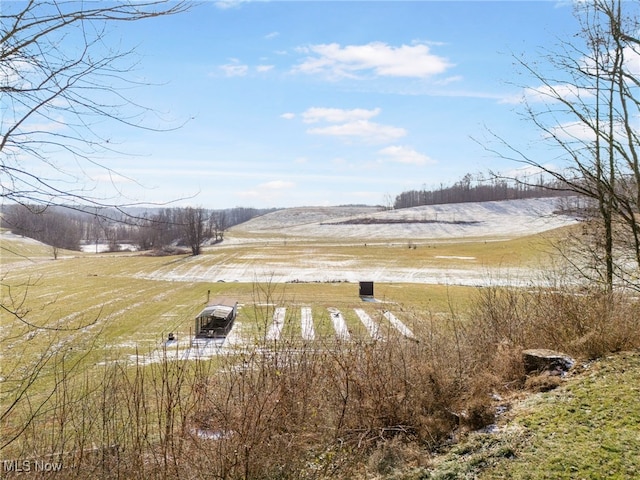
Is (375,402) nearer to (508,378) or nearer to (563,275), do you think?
(508,378)

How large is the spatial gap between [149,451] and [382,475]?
2.73 metres

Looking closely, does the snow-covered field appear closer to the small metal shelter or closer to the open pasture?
the open pasture

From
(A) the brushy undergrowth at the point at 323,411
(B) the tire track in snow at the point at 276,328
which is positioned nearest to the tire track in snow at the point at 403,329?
(A) the brushy undergrowth at the point at 323,411

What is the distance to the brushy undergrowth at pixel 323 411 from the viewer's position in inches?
177

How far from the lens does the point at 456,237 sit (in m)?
94.2

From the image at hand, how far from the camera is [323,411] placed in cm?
533

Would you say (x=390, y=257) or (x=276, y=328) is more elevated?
(x=276, y=328)

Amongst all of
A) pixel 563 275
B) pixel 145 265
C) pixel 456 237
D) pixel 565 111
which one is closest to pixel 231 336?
pixel 563 275

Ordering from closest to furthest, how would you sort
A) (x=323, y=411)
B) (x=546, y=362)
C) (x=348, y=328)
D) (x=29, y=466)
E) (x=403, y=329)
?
(x=29, y=466)
(x=323, y=411)
(x=546, y=362)
(x=348, y=328)
(x=403, y=329)

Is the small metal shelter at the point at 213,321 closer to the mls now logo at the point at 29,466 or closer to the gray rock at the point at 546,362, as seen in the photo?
the mls now logo at the point at 29,466

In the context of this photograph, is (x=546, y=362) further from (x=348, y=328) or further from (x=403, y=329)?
(x=403, y=329)

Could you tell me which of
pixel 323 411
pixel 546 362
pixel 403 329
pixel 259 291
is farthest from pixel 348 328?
pixel 259 291

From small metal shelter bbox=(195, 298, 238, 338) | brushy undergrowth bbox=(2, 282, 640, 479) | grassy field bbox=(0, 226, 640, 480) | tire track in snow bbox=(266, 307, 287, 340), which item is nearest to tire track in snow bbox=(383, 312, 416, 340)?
grassy field bbox=(0, 226, 640, 480)

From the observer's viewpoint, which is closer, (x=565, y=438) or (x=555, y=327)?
(x=565, y=438)
